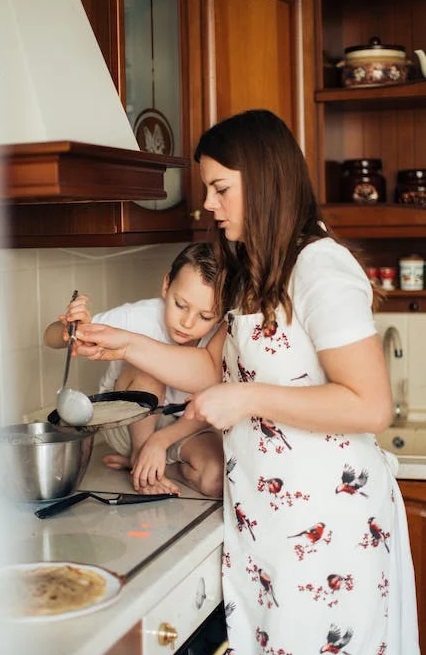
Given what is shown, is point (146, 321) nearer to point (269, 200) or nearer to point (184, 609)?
point (269, 200)

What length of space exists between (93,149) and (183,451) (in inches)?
26.2

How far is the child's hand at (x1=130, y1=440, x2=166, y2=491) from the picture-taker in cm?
194

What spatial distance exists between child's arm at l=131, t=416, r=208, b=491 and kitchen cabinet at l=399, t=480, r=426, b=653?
59 centimetres

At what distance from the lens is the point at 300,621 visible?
170 cm

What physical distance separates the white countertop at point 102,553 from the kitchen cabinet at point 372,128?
39.0 inches

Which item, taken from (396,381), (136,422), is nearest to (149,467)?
(136,422)

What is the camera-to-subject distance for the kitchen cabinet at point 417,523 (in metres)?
2.37

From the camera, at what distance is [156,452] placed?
197cm

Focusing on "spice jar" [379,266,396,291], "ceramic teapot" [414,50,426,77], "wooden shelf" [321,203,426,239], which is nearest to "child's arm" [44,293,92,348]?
"wooden shelf" [321,203,426,239]

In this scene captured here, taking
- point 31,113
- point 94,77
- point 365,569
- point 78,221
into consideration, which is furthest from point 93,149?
point 365,569

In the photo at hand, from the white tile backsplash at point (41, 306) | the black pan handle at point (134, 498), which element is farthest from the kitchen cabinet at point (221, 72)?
the black pan handle at point (134, 498)

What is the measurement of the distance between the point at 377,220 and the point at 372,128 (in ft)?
1.31

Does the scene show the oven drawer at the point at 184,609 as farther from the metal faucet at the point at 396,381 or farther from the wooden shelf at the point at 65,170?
the metal faucet at the point at 396,381

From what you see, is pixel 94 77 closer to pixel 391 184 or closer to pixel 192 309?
A: pixel 192 309
